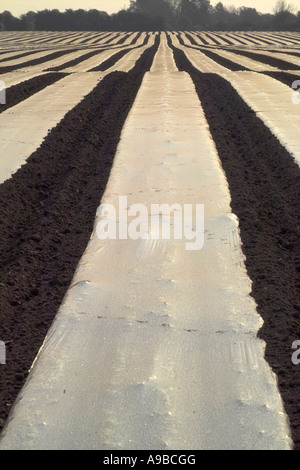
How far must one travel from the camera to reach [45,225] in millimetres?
5723

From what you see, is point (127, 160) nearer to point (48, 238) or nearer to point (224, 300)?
point (48, 238)

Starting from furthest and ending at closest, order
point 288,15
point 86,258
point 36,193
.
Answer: point 288,15
point 36,193
point 86,258

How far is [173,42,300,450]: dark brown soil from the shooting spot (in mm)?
3783

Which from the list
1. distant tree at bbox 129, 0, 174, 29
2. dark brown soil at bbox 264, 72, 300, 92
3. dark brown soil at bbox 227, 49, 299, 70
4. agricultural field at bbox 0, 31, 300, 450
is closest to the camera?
agricultural field at bbox 0, 31, 300, 450

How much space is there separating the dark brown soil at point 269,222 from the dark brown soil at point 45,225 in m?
1.43

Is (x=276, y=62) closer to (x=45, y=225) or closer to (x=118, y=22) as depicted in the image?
(x=45, y=225)

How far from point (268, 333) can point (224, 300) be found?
0.50 m

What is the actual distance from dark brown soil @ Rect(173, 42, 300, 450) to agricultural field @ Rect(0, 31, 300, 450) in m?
0.02

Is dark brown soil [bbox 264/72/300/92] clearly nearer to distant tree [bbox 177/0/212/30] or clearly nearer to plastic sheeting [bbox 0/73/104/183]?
plastic sheeting [bbox 0/73/104/183]

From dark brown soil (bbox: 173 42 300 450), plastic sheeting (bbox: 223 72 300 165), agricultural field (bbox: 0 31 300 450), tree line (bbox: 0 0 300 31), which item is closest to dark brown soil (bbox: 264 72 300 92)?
plastic sheeting (bbox: 223 72 300 165)

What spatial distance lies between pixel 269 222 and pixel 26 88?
927cm

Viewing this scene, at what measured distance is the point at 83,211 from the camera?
617cm

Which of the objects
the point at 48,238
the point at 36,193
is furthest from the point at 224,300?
the point at 36,193

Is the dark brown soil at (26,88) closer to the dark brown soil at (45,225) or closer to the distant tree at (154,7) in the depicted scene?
the dark brown soil at (45,225)
